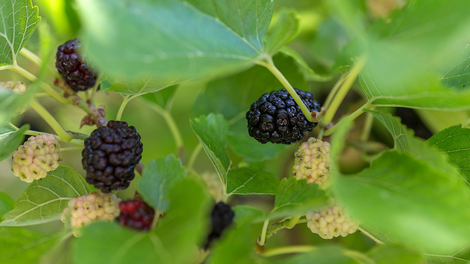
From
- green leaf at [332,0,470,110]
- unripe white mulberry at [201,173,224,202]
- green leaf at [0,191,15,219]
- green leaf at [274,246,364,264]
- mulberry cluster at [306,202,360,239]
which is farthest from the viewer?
unripe white mulberry at [201,173,224,202]

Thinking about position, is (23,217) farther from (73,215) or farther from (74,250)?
(74,250)

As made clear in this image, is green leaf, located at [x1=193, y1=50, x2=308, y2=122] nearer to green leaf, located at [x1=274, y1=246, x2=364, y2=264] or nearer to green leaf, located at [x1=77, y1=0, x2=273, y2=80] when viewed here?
green leaf, located at [x1=77, y1=0, x2=273, y2=80]

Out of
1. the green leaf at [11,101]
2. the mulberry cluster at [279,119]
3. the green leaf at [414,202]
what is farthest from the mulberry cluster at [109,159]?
the green leaf at [414,202]

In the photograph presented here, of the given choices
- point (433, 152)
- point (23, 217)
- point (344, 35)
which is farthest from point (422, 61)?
point (344, 35)

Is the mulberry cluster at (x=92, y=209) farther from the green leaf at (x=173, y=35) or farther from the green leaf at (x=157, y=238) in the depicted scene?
the green leaf at (x=173, y=35)

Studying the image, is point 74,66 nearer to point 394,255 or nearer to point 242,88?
point 242,88

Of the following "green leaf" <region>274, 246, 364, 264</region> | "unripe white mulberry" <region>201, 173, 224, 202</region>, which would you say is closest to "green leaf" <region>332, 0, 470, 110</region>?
"green leaf" <region>274, 246, 364, 264</region>
